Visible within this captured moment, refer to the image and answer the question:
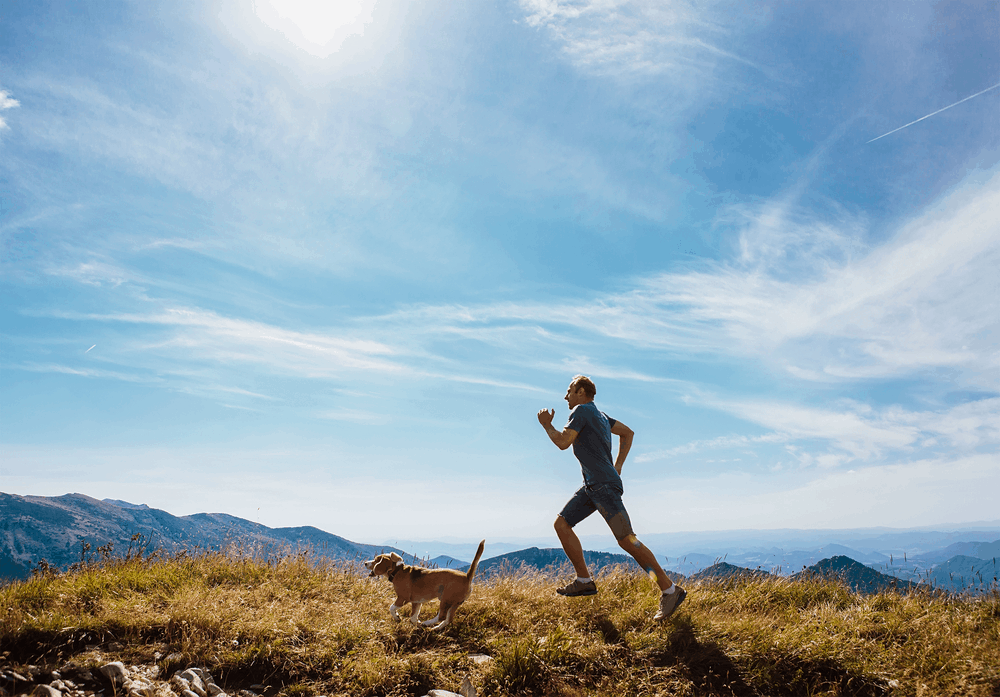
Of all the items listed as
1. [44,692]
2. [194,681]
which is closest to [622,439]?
[194,681]

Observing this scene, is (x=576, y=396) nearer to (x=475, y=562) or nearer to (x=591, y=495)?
(x=591, y=495)

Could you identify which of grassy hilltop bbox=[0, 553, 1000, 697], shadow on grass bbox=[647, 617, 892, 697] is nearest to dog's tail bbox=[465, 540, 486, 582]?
grassy hilltop bbox=[0, 553, 1000, 697]

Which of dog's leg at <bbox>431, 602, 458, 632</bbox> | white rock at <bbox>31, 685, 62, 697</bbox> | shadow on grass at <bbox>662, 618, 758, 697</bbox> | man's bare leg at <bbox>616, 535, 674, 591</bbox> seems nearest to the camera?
white rock at <bbox>31, 685, 62, 697</bbox>

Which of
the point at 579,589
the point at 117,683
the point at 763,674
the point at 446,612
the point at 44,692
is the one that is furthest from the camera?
the point at 579,589

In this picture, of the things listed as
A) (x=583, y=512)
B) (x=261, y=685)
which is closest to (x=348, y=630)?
(x=261, y=685)

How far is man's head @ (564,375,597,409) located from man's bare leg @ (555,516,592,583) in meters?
1.47

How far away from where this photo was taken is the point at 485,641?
534 cm

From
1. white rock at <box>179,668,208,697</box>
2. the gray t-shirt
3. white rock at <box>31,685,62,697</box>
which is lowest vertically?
white rock at <box>179,668,208,697</box>

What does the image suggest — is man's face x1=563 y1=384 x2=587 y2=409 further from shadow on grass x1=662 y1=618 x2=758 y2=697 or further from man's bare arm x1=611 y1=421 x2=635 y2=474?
shadow on grass x1=662 y1=618 x2=758 y2=697

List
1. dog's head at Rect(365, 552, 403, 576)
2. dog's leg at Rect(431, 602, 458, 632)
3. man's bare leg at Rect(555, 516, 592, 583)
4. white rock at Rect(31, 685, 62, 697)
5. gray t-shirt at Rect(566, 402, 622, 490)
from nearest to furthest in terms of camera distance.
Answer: white rock at Rect(31, 685, 62, 697) < dog's leg at Rect(431, 602, 458, 632) < dog's head at Rect(365, 552, 403, 576) < gray t-shirt at Rect(566, 402, 622, 490) < man's bare leg at Rect(555, 516, 592, 583)

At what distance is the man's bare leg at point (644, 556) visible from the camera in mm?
5977

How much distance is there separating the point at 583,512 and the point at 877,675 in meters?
3.16

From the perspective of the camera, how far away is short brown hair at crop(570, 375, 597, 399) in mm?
6750

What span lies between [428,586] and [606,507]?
2.19m
